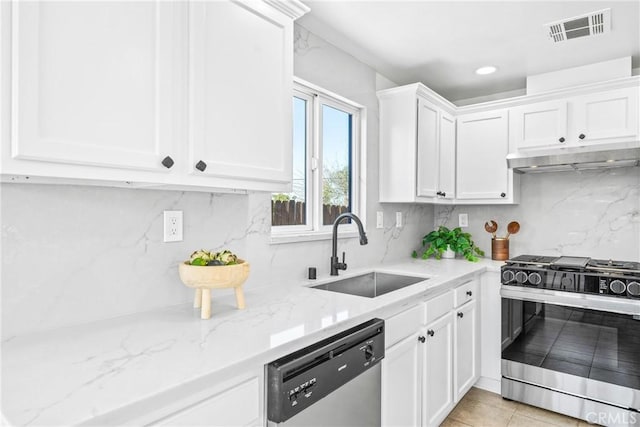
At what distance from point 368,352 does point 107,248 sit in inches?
40.6

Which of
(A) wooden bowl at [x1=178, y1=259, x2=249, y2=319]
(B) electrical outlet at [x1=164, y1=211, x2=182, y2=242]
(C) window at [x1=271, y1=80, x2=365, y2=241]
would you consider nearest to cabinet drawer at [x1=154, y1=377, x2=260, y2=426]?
(A) wooden bowl at [x1=178, y1=259, x2=249, y2=319]

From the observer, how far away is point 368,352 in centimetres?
151

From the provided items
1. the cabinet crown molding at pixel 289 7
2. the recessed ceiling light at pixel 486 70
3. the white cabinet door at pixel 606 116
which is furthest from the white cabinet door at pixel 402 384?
the recessed ceiling light at pixel 486 70

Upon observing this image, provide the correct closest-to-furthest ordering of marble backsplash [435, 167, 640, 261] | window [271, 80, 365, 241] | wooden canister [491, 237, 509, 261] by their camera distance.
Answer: window [271, 80, 365, 241], marble backsplash [435, 167, 640, 261], wooden canister [491, 237, 509, 261]

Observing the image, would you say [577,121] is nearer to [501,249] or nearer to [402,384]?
[501,249]

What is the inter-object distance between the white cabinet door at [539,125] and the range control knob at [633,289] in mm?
1040

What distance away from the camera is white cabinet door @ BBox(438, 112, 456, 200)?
10.1 feet

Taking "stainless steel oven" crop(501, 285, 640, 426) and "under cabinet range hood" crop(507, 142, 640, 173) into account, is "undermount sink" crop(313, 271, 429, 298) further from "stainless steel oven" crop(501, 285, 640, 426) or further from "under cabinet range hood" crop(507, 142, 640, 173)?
"under cabinet range hood" crop(507, 142, 640, 173)

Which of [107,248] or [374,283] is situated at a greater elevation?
[107,248]

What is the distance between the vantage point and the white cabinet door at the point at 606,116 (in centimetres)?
254

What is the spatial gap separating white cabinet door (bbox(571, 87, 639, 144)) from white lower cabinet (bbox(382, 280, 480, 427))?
130cm

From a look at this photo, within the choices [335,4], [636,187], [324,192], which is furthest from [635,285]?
[335,4]

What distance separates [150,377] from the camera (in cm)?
92

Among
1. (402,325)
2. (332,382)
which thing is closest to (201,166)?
(332,382)
